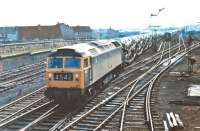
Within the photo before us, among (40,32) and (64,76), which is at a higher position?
(40,32)

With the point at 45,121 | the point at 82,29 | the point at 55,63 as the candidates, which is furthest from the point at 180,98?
the point at 82,29

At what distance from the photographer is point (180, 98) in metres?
22.1

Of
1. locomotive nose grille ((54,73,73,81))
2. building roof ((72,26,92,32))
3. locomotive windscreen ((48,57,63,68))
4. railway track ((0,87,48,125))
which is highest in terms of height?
building roof ((72,26,92,32))

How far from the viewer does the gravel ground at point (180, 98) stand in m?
17.1

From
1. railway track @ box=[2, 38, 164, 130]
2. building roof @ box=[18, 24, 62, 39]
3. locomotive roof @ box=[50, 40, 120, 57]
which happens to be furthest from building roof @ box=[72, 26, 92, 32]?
railway track @ box=[2, 38, 164, 130]

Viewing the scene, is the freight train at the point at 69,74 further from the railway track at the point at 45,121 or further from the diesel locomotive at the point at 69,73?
the railway track at the point at 45,121

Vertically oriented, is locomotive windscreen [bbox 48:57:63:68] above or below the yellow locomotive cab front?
above

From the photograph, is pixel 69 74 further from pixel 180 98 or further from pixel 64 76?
pixel 180 98

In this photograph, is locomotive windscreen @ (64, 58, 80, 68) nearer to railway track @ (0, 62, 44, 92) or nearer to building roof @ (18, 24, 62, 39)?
railway track @ (0, 62, 44, 92)

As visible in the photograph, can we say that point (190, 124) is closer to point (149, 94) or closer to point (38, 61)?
point (149, 94)

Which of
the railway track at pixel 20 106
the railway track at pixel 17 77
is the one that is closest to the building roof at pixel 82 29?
the railway track at pixel 17 77

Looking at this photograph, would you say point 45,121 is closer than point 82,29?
Yes

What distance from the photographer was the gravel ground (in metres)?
17.1

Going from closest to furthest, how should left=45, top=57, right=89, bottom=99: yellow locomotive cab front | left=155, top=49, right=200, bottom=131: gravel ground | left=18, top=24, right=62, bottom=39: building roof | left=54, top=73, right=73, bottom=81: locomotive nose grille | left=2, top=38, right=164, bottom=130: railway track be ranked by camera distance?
left=2, top=38, right=164, bottom=130: railway track < left=155, top=49, right=200, bottom=131: gravel ground < left=45, top=57, right=89, bottom=99: yellow locomotive cab front < left=54, top=73, right=73, bottom=81: locomotive nose grille < left=18, top=24, right=62, bottom=39: building roof
